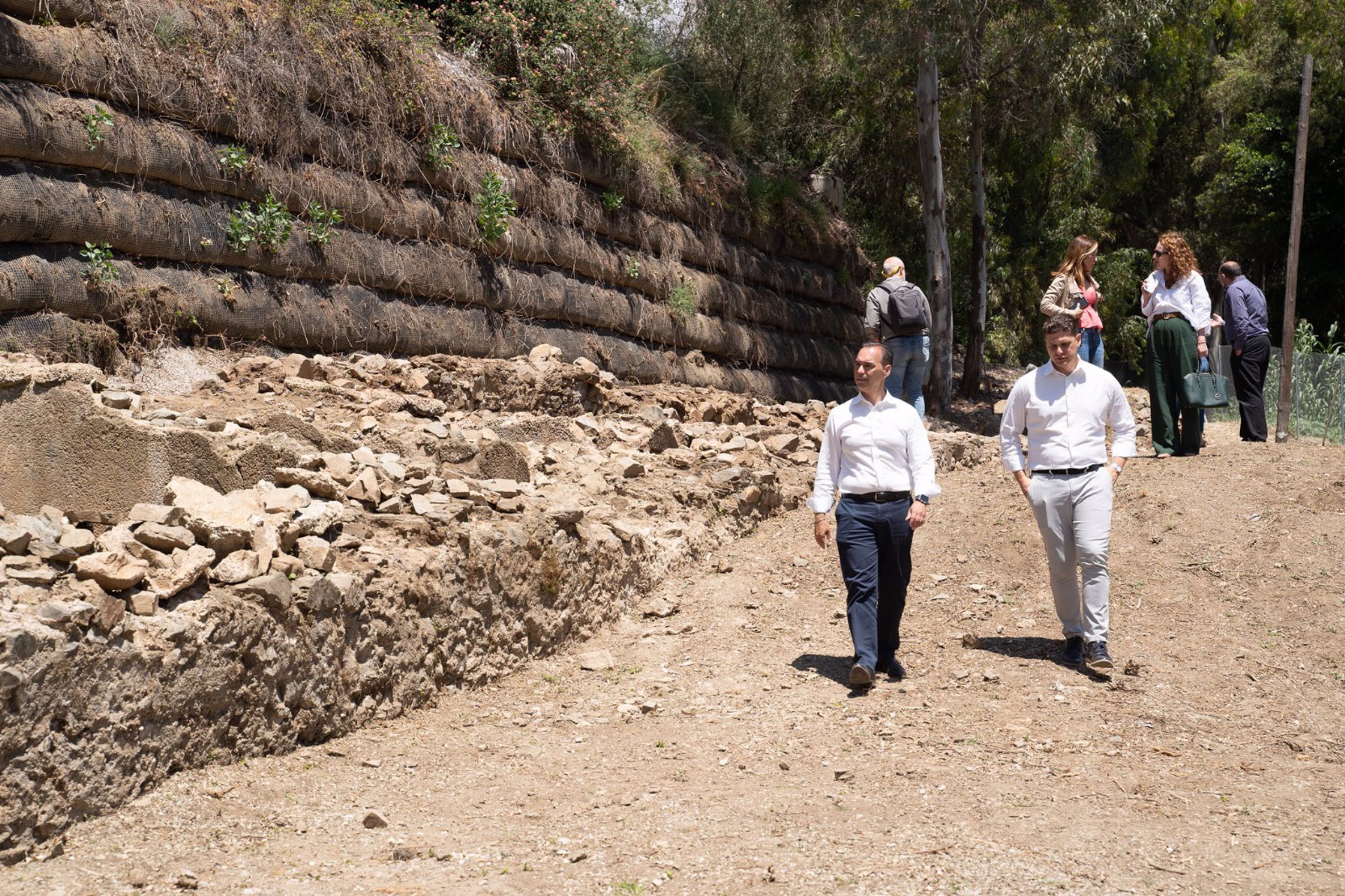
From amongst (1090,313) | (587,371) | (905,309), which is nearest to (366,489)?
(587,371)

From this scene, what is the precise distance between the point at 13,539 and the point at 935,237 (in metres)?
14.4

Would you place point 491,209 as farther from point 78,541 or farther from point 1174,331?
point 78,541

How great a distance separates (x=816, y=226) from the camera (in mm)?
16609

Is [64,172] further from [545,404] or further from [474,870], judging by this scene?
[474,870]

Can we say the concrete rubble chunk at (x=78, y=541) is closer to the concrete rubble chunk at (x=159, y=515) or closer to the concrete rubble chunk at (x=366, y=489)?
the concrete rubble chunk at (x=159, y=515)

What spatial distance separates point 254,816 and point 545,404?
586cm

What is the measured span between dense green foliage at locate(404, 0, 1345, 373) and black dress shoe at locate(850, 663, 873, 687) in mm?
7592

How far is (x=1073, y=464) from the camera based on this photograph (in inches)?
234

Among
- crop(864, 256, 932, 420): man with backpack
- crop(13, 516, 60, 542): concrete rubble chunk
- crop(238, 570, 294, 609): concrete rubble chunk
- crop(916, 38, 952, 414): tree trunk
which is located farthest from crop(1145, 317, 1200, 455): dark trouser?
crop(13, 516, 60, 542): concrete rubble chunk

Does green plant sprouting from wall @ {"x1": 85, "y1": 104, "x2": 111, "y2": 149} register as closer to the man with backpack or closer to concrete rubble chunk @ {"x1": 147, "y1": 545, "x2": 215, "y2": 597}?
concrete rubble chunk @ {"x1": 147, "y1": 545, "x2": 215, "y2": 597}

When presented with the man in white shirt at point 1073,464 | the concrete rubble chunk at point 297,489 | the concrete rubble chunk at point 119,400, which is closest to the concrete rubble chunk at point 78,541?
the concrete rubble chunk at point 297,489

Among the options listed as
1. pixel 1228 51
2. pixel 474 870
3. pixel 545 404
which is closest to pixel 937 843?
pixel 474 870

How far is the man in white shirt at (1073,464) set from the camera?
233 inches

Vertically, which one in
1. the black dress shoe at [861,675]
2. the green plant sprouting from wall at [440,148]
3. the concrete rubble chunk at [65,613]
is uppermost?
the green plant sprouting from wall at [440,148]
